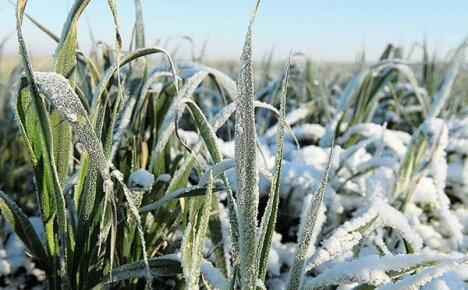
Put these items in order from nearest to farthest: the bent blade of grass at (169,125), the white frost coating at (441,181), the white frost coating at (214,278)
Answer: the white frost coating at (214,278) < the bent blade of grass at (169,125) < the white frost coating at (441,181)

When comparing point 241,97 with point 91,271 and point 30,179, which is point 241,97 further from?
point 30,179

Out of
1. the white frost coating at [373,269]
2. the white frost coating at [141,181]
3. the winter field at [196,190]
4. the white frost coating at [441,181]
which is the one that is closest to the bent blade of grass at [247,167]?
the winter field at [196,190]

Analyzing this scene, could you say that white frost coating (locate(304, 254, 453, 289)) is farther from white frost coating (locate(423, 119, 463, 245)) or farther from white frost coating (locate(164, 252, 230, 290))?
white frost coating (locate(423, 119, 463, 245))

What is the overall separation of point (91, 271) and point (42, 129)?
0.25 m

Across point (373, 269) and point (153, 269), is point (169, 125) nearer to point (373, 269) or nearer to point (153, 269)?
point (153, 269)

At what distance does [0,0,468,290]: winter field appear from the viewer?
2.17 feet

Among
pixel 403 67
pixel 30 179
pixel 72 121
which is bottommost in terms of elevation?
pixel 30 179

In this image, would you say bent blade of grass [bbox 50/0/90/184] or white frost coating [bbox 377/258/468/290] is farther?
bent blade of grass [bbox 50/0/90/184]

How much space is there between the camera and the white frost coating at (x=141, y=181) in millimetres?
841

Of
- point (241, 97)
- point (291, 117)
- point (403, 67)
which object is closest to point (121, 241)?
point (241, 97)

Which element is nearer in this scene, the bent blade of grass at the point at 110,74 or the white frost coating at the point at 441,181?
the bent blade of grass at the point at 110,74

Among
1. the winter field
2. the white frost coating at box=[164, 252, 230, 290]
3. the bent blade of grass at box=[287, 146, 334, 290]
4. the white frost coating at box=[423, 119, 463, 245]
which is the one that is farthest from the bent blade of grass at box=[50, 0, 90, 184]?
the white frost coating at box=[423, 119, 463, 245]

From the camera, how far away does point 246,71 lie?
0.60 metres

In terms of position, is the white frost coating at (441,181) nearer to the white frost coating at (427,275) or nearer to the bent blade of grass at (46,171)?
the white frost coating at (427,275)
